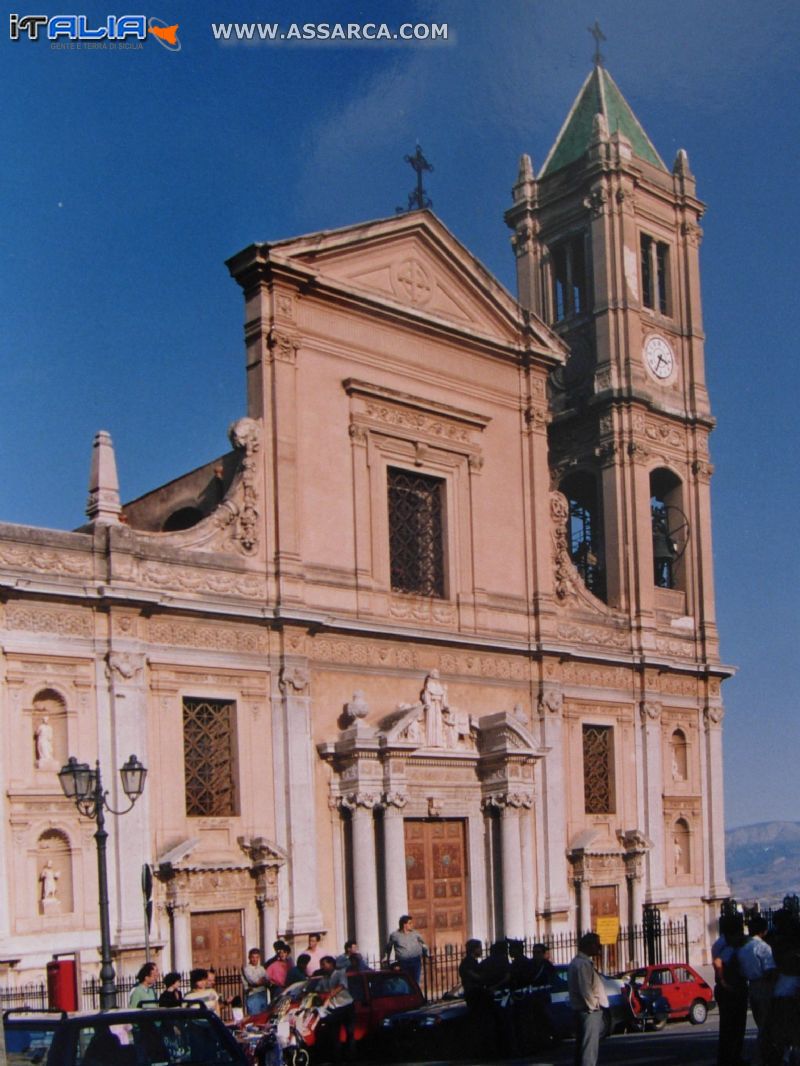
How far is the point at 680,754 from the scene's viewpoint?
38781mm

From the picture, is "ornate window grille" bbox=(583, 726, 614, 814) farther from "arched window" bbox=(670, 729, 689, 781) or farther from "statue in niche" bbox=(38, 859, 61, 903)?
"statue in niche" bbox=(38, 859, 61, 903)

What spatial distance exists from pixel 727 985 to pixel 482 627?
18.9m

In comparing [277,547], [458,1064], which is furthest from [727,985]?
[277,547]

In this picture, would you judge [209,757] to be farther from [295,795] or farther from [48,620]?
[48,620]

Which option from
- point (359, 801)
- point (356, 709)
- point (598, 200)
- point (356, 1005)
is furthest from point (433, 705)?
point (598, 200)

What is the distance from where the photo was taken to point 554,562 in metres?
35.8

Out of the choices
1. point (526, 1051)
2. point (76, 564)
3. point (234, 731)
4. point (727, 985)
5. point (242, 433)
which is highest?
point (242, 433)

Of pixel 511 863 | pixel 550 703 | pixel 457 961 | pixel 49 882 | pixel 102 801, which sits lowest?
pixel 457 961

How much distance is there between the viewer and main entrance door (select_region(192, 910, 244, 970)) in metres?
27.9

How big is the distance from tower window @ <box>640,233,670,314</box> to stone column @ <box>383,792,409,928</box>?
16043mm

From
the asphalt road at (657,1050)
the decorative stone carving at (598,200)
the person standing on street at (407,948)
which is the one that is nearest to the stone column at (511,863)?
the person standing on street at (407,948)

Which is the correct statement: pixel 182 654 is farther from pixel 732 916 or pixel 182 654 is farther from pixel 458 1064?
pixel 732 916

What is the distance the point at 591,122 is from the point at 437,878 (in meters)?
19.7

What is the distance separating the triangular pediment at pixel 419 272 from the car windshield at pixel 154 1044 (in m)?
21.1
